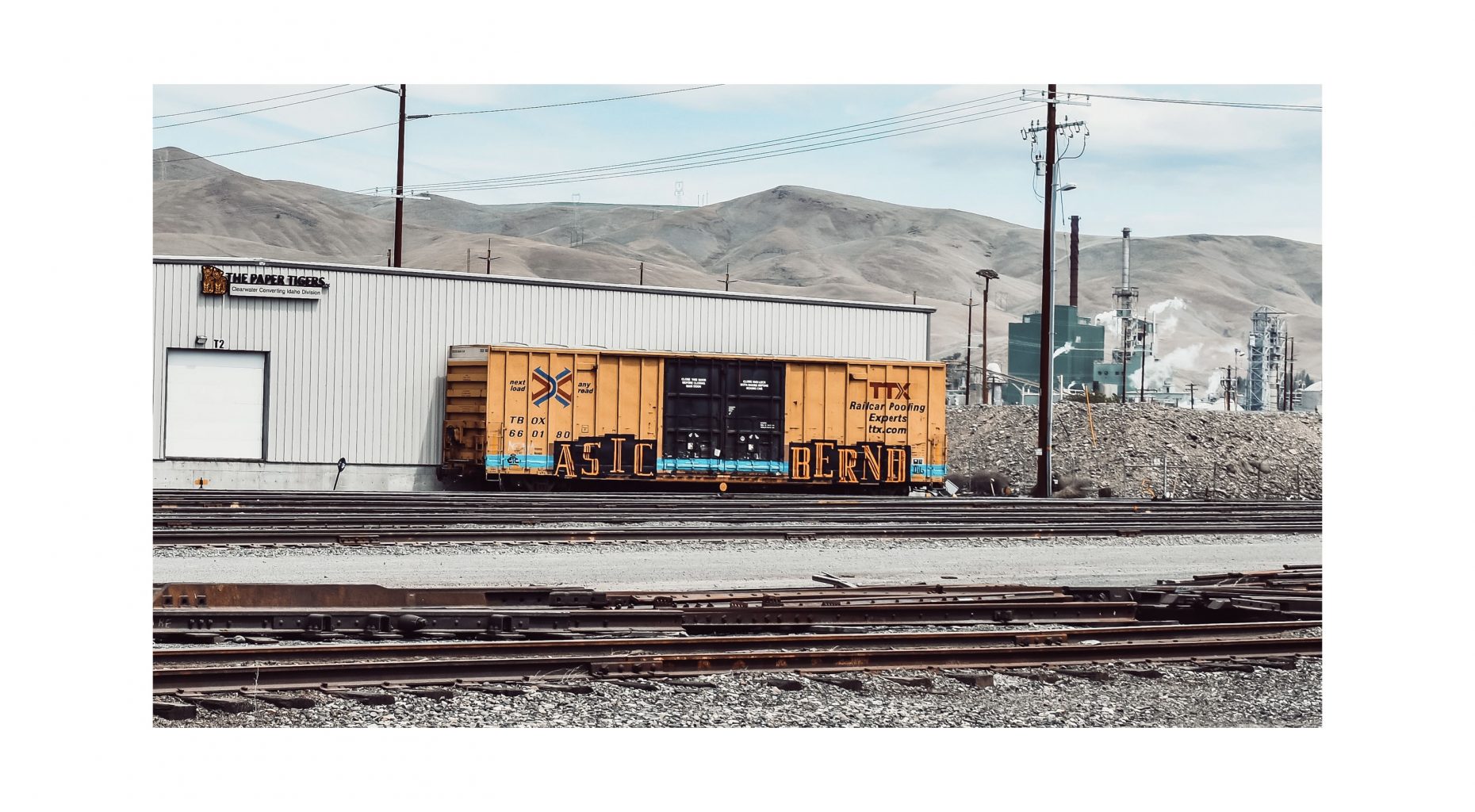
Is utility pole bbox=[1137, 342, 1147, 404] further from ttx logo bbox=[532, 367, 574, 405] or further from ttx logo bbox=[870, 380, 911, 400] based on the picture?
ttx logo bbox=[532, 367, 574, 405]

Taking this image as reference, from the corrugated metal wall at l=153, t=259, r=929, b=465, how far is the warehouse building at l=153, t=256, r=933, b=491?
1.0 inches

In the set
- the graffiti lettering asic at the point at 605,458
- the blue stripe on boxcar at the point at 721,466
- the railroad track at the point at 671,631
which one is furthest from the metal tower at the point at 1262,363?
the railroad track at the point at 671,631

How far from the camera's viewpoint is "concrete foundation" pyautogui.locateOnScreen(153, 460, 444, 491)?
2770 centimetres

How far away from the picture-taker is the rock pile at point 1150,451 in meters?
36.2

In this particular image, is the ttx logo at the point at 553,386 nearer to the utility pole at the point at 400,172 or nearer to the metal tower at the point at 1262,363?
the utility pole at the point at 400,172

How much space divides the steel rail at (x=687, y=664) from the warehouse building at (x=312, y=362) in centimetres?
2099

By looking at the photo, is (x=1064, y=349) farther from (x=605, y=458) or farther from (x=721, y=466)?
(x=605, y=458)

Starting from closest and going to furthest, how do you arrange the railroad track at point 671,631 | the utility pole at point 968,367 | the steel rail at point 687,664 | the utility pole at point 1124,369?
the steel rail at point 687,664 < the railroad track at point 671,631 < the utility pole at point 968,367 < the utility pole at point 1124,369

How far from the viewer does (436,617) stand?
384 inches

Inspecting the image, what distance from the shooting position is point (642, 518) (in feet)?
64.6

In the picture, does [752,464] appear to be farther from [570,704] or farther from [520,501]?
[570,704]

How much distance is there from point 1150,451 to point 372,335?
75.2ft

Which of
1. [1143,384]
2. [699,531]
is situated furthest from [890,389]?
[1143,384]

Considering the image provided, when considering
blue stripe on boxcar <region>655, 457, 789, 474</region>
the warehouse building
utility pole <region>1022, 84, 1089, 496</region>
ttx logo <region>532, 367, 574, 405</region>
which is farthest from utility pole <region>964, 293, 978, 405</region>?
ttx logo <region>532, 367, 574, 405</region>
